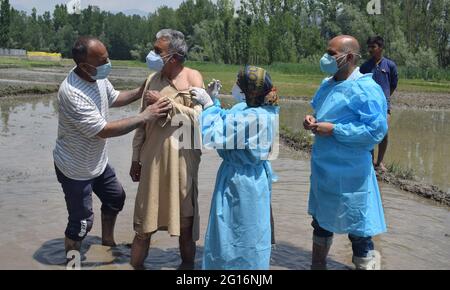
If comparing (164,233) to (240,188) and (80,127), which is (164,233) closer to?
(80,127)

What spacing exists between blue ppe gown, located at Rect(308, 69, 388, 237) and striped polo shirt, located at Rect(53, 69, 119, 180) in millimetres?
1770

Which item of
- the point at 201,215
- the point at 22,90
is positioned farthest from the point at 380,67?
the point at 22,90

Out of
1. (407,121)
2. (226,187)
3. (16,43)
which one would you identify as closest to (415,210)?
(226,187)

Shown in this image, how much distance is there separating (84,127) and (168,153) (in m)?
0.67

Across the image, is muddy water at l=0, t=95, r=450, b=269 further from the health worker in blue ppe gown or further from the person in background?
the person in background

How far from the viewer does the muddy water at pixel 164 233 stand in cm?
503

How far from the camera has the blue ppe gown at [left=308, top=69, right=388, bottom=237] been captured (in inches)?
167

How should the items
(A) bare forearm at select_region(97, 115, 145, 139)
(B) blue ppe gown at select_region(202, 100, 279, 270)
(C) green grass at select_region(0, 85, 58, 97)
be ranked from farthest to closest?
(C) green grass at select_region(0, 85, 58, 97) → (A) bare forearm at select_region(97, 115, 145, 139) → (B) blue ppe gown at select_region(202, 100, 279, 270)

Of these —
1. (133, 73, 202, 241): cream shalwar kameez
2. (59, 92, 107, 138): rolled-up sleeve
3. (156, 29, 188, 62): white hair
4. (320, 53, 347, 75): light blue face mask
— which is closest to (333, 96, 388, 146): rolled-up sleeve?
(320, 53, 347, 75): light blue face mask

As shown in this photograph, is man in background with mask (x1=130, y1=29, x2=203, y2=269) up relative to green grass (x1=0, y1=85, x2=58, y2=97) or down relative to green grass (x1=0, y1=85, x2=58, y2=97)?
up

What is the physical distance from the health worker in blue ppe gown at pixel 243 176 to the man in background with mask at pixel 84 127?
66cm

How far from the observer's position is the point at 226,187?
3891 mm

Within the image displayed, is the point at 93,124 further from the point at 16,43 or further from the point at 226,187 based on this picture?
the point at 16,43

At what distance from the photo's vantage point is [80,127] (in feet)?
14.1
